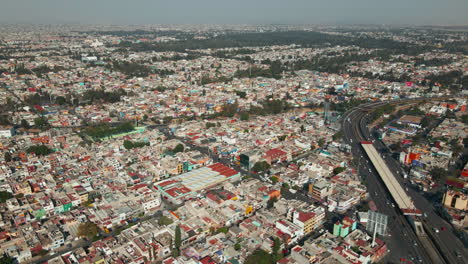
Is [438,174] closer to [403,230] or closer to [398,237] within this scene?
[403,230]

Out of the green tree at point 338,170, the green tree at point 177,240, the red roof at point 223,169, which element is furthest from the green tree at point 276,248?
the green tree at point 338,170

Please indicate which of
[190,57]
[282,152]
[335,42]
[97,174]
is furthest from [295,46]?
[97,174]

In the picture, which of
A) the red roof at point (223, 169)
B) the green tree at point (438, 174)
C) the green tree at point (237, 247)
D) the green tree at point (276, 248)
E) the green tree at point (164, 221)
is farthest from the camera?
the red roof at point (223, 169)

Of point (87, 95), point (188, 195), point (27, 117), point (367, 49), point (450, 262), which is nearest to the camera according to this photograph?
point (450, 262)

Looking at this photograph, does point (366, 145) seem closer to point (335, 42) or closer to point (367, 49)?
point (367, 49)

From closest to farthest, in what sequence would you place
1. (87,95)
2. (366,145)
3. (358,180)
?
(358,180) → (366,145) → (87,95)

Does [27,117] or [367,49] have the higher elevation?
[367,49]

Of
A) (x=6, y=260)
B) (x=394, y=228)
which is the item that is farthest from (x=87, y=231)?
(x=394, y=228)

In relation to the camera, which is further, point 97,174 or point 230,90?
point 230,90

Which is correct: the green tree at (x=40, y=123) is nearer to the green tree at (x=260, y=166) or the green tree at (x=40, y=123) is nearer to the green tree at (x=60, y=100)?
the green tree at (x=60, y=100)
